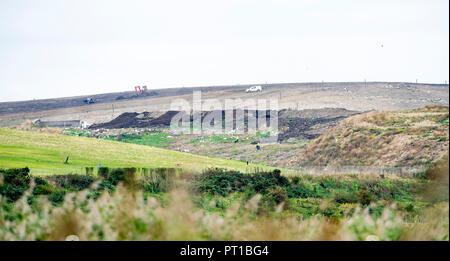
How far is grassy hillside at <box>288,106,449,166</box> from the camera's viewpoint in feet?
148

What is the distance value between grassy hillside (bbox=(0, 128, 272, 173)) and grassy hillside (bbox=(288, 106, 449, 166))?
43.9ft

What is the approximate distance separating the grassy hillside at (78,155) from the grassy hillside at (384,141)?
13377 millimetres

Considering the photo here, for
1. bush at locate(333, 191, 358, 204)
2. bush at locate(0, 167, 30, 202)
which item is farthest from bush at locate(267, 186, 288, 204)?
bush at locate(0, 167, 30, 202)

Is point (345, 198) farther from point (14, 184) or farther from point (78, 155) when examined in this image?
point (78, 155)

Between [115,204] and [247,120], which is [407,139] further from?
[115,204]

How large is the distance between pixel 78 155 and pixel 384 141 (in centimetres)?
2892

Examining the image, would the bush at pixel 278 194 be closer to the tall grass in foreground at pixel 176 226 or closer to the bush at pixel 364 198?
the bush at pixel 364 198

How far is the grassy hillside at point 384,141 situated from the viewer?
148ft

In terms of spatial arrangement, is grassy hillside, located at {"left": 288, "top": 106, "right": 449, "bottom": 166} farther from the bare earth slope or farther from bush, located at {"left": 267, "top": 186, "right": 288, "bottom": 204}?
bush, located at {"left": 267, "top": 186, "right": 288, "bottom": 204}

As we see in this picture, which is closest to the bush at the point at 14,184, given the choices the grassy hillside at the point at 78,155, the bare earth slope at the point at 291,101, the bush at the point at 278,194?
the grassy hillside at the point at 78,155

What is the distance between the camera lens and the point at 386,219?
9016mm

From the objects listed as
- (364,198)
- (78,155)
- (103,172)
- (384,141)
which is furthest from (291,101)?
(364,198)

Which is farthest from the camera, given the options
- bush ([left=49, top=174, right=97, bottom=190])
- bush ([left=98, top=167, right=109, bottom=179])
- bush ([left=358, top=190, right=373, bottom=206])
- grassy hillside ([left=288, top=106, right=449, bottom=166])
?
grassy hillside ([left=288, top=106, right=449, bottom=166])

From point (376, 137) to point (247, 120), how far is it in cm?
2938
